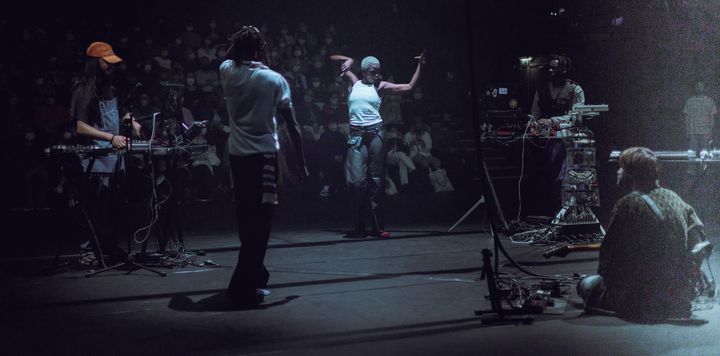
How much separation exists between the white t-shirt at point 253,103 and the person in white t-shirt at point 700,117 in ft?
43.1

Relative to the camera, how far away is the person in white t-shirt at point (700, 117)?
1678 centimetres

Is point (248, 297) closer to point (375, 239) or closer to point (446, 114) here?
point (375, 239)

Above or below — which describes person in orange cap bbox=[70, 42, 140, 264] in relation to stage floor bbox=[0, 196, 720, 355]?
above

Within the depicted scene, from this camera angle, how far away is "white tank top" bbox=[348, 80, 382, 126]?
31.3 ft

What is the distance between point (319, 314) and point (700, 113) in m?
13.7

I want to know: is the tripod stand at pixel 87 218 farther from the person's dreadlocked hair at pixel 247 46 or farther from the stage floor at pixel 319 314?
the person's dreadlocked hair at pixel 247 46

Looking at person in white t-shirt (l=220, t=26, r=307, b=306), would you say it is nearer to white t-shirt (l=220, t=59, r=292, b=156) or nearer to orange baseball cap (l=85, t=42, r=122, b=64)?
white t-shirt (l=220, t=59, r=292, b=156)

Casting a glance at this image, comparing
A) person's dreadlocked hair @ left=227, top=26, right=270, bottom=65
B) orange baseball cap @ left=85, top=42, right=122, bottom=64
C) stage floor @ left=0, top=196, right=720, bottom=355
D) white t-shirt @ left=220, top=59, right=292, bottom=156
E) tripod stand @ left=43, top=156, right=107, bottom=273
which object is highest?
orange baseball cap @ left=85, top=42, right=122, bottom=64

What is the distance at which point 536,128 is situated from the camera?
29.7ft

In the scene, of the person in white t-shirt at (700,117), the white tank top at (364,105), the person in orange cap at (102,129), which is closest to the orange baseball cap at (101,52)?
the person in orange cap at (102,129)

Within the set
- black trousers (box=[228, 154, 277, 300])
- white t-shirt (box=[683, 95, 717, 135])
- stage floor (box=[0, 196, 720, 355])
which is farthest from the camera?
white t-shirt (box=[683, 95, 717, 135])


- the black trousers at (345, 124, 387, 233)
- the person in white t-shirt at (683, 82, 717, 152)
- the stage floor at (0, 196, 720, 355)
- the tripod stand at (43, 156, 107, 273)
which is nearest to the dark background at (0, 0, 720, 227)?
the person in white t-shirt at (683, 82, 717, 152)

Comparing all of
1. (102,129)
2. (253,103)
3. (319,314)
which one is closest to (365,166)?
(102,129)

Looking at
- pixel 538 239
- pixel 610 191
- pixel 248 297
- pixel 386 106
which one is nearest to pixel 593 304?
pixel 248 297
